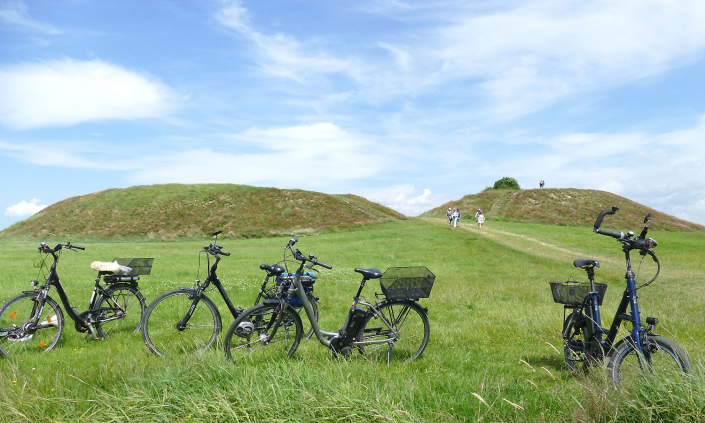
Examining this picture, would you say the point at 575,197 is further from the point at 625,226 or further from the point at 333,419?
the point at 333,419

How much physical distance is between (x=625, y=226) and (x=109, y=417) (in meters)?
66.6

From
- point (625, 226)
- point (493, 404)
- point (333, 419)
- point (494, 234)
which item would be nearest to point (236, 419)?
point (333, 419)

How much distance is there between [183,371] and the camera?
16.9 feet

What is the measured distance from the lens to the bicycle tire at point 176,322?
22.4 ft

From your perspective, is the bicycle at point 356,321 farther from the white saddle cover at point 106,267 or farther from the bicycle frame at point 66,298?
the bicycle frame at point 66,298

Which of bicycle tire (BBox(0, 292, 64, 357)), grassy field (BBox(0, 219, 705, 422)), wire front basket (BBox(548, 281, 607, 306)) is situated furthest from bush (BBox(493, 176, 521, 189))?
bicycle tire (BBox(0, 292, 64, 357))

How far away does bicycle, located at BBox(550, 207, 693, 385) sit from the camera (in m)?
4.69

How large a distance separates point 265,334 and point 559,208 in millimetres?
67081

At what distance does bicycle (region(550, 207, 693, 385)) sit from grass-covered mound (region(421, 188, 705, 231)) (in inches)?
2177

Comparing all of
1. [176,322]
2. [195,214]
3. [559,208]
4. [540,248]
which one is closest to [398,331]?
[176,322]

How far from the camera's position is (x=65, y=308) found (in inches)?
297

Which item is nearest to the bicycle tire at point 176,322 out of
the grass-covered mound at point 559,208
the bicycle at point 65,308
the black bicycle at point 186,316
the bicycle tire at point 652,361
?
the black bicycle at point 186,316

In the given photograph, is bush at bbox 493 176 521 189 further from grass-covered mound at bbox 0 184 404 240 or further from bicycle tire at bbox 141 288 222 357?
bicycle tire at bbox 141 288 222 357

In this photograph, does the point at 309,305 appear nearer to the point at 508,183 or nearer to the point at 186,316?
the point at 186,316
